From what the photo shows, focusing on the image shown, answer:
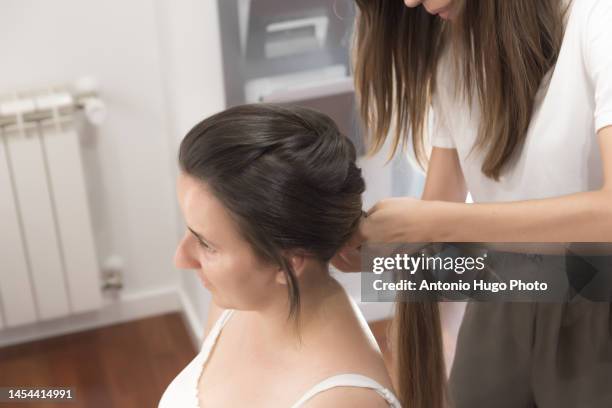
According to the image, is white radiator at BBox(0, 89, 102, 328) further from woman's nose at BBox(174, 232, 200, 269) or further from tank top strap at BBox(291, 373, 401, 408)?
tank top strap at BBox(291, 373, 401, 408)

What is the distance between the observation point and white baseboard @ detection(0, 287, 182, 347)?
2.88 meters

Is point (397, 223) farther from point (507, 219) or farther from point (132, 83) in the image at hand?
point (132, 83)

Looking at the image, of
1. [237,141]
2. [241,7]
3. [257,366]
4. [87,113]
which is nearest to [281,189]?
[237,141]

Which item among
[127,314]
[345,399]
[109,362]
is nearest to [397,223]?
[345,399]

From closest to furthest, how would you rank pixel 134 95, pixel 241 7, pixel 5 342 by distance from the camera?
pixel 241 7 → pixel 134 95 → pixel 5 342

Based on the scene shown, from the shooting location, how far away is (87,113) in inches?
99.3

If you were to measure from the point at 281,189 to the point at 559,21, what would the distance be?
0.53 meters

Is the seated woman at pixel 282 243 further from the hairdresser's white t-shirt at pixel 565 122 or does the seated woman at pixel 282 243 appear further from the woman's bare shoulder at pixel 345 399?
the hairdresser's white t-shirt at pixel 565 122

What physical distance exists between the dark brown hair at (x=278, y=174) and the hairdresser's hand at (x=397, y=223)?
0.05 m

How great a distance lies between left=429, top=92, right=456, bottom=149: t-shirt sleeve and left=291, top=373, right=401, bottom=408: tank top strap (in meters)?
0.56

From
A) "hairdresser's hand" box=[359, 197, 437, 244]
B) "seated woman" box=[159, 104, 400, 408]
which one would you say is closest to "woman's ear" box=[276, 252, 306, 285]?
"seated woman" box=[159, 104, 400, 408]

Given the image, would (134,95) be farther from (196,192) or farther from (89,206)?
(196,192)

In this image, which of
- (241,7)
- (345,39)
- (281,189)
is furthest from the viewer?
(345,39)

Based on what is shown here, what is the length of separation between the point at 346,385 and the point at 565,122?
20.4 inches
